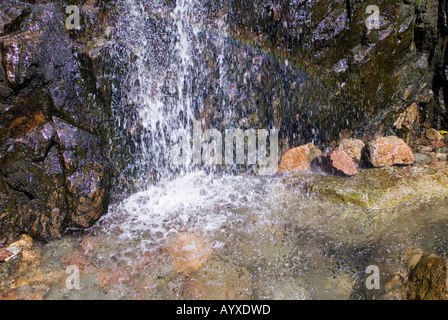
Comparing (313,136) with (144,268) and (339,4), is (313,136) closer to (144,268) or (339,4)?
(339,4)

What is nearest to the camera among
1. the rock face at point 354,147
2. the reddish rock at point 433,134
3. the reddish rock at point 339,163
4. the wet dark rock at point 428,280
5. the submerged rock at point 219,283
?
the wet dark rock at point 428,280

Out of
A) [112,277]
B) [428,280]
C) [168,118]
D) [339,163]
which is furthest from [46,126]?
[428,280]

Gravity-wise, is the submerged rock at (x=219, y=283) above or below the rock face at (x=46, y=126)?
below

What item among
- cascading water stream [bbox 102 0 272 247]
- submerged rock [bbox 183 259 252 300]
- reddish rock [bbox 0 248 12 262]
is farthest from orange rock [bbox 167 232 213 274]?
reddish rock [bbox 0 248 12 262]

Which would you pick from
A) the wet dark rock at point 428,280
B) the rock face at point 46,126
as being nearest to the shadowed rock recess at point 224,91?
the rock face at point 46,126

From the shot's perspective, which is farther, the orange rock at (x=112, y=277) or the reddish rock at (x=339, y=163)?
the reddish rock at (x=339, y=163)

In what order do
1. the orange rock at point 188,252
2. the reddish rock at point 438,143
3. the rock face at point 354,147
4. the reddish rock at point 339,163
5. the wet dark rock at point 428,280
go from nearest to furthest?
the wet dark rock at point 428,280 → the orange rock at point 188,252 → the reddish rock at point 339,163 → the rock face at point 354,147 → the reddish rock at point 438,143

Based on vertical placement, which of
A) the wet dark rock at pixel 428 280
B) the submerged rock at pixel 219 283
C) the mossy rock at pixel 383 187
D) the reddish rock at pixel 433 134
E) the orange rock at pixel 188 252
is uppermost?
the reddish rock at pixel 433 134

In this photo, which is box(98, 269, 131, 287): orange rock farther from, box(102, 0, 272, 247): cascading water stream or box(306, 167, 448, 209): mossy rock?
box(306, 167, 448, 209): mossy rock

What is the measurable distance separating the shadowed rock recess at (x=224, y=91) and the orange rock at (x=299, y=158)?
0.27 metres

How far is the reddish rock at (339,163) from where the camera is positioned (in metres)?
4.89

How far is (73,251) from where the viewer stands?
12.1 feet

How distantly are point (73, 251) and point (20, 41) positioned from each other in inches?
104

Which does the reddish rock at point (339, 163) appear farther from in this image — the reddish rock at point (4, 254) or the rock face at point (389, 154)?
the reddish rock at point (4, 254)
